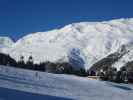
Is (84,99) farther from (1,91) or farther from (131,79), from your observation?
(131,79)

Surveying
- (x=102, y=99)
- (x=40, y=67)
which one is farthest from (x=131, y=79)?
(x=102, y=99)

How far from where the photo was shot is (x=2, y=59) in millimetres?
164875

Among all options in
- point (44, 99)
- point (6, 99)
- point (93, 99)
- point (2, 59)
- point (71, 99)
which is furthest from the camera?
point (2, 59)

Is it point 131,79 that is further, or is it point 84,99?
point 131,79

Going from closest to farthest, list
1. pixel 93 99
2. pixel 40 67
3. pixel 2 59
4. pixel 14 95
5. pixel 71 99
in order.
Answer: pixel 14 95, pixel 71 99, pixel 93 99, pixel 2 59, pixel 40 67

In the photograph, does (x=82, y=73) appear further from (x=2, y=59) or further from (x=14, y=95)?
(x=14, y=95)

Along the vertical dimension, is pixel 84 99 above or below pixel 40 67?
below

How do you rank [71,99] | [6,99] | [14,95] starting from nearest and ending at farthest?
[6,99], [14,95], [71,99]

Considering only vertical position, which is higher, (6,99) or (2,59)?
(2,59)

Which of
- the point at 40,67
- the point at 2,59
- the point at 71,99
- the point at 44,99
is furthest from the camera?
the point at 40,67

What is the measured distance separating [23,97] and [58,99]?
162 inches

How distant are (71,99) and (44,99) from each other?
397 cm

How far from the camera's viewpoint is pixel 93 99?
3816 centimetres

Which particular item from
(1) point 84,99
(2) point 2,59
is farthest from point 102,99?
(2) point 2,59
